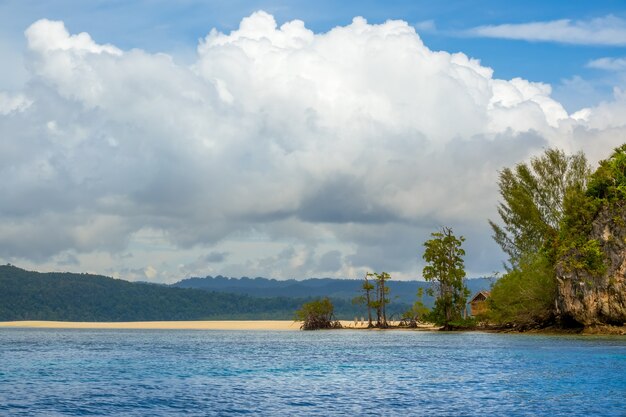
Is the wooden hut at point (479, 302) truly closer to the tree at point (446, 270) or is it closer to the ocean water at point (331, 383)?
the tree at point (446, 270)

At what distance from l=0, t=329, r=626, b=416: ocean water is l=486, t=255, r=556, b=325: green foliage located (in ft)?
82.0

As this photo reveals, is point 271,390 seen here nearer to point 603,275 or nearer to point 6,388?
point 6,388

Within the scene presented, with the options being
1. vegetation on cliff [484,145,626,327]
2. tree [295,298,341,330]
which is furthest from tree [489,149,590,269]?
tree [295,298,341,330]

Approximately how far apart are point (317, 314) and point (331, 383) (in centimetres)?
11387

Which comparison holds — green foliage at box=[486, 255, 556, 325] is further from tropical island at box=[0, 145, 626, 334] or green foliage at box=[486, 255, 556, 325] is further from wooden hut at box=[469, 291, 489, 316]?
wooden hut at box=[469, 291, 489, 316]

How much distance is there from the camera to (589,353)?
64.6 metres

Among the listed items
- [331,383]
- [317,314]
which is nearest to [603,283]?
[331,383]

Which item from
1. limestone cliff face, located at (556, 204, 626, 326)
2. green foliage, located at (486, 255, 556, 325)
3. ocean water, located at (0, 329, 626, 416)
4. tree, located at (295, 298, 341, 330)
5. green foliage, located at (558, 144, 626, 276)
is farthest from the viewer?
tree, located at (295, 298, 341, 330)

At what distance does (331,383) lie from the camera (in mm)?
47812

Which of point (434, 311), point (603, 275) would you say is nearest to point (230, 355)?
point (603, 275)

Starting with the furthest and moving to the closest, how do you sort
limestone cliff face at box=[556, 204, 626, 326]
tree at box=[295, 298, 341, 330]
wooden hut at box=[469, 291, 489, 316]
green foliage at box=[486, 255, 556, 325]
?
tree at box=[295, 298, 341, 330]
wooden hut at box=[469, 291, 489, 316]
green foliage at box=[486, 255, 556, 325]
limestone cliff face at box=[556, 204, 626, 326]

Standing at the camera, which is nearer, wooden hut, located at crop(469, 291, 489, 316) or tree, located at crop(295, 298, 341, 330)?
wooden hut, located at crop(469, 291, 489, 316)

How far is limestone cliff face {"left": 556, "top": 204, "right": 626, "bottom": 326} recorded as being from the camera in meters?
85.8

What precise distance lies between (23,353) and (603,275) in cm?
6509
